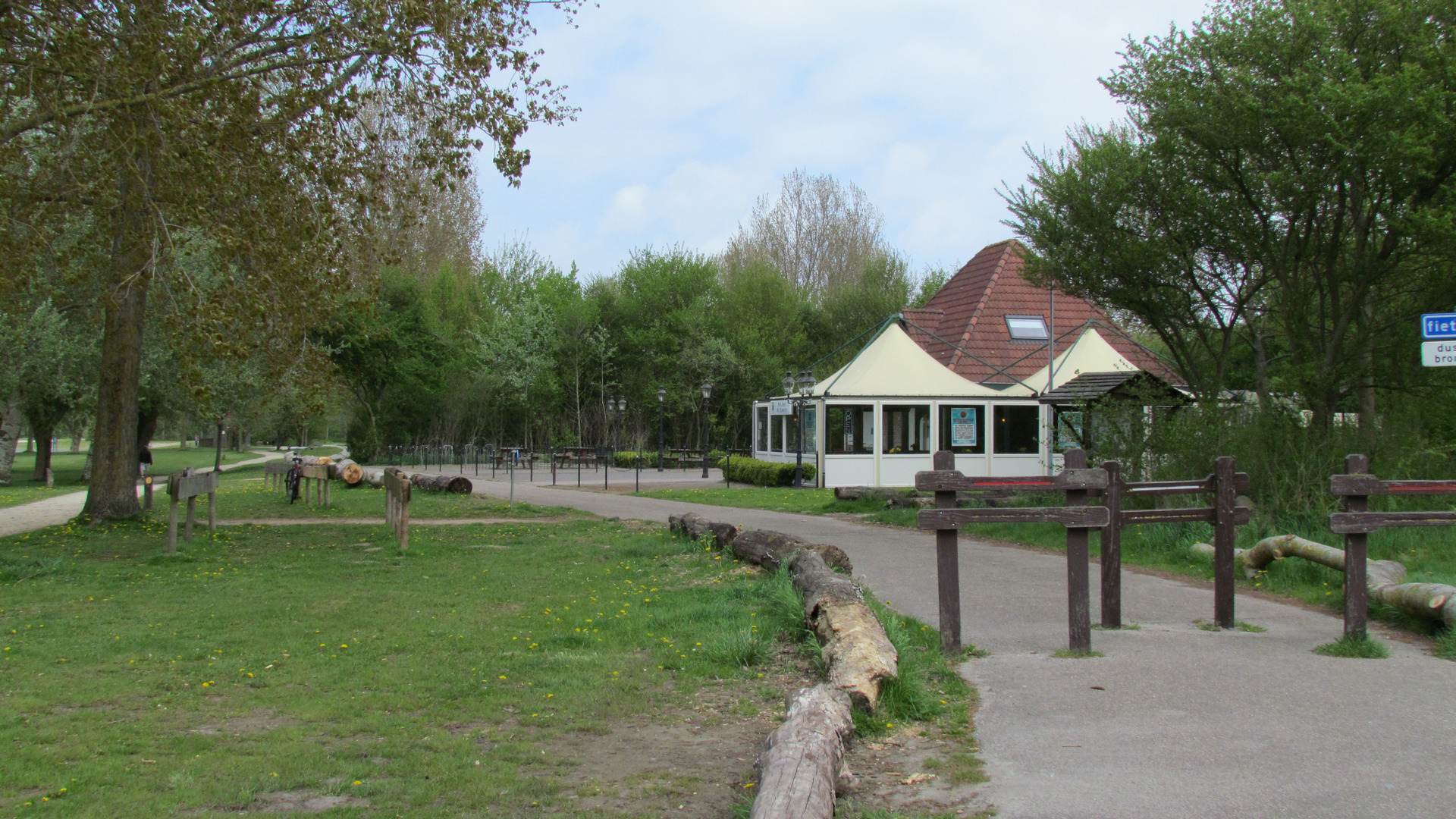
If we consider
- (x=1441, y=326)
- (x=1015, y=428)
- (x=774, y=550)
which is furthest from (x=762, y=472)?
(x=1441, y=326)

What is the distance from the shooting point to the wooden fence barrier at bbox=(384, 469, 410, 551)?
13008 millimetres

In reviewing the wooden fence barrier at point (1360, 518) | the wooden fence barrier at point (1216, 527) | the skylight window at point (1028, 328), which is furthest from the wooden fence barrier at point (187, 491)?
the skylight window at point (1028, 328)

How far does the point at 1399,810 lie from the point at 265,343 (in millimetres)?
13568

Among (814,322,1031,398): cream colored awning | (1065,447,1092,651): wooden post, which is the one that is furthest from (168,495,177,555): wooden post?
(814,322,1031,398): cream colored awning

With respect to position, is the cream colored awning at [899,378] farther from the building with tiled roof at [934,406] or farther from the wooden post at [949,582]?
the wooden post at [949,582]

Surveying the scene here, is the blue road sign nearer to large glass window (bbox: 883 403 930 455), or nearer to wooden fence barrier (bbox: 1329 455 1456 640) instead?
wooden fence barrier (bbox: 1329 455 1456 640)

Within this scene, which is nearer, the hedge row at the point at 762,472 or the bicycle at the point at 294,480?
the bicycle at the point at 294,480

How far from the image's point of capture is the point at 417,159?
13445 millimetres

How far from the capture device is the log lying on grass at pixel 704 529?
12289 mm

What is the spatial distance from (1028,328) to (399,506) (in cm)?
A: 2261

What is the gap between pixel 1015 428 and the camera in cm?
2938

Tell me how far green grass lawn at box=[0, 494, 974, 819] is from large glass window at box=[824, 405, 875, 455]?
56.4 ft

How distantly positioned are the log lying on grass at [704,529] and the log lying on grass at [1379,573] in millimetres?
5074

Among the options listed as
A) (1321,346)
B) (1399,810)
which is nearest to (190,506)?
(1399,810)
